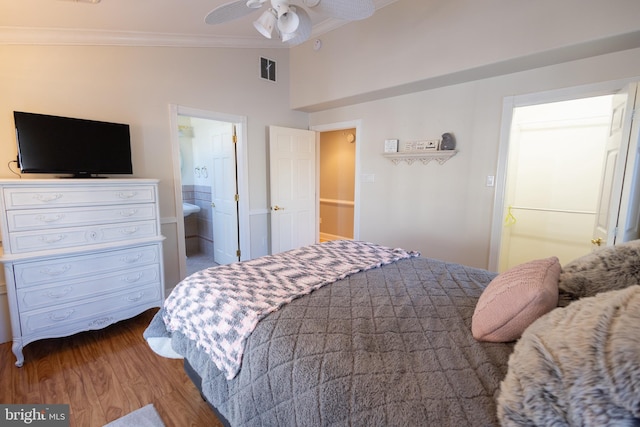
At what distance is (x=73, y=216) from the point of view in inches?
86.7

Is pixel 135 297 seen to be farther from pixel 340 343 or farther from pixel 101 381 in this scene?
pixel 340 343

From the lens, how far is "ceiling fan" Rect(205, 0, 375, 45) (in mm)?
1706

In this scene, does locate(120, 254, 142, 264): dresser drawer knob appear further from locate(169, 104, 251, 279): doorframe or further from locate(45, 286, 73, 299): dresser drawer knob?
locate(169, 104, 251, 279): doorframe

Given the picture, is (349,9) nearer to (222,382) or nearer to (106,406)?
(222,382)

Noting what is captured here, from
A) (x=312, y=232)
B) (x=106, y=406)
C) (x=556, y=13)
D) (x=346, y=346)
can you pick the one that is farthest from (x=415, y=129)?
(x=106, y=406)

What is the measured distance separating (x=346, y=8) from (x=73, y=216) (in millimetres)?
2454

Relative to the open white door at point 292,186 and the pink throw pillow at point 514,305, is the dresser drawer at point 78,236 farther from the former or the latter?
the pink throw pillow at point 514,305

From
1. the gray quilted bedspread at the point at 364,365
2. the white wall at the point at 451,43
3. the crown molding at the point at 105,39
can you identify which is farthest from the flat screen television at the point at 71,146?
the white wall at the point at 451,43

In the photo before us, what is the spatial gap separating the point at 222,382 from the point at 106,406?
3.64ft

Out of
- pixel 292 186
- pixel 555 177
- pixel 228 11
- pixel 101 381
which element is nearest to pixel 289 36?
pixel 228 11

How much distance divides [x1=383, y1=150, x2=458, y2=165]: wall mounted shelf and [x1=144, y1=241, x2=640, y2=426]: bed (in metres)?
1.62

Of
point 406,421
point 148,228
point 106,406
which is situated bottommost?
point 106,406

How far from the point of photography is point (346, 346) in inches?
41.1

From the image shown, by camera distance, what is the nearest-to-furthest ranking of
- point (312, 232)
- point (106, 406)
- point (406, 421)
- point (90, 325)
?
1. point (406, 421)
2. point (106, 406)
3. point (90, 325)
4. point (312, 232)
